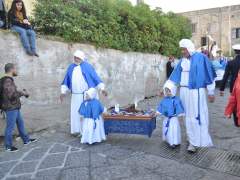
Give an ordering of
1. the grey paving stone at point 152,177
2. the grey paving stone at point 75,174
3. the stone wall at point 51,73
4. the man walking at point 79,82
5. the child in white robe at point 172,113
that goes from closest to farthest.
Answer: the grey paving stone at point 152,177, the grey paving stone at point 75,174, the child in white robe at point 172,113, the man walking at point 79,82, the stone wall at point 51,73

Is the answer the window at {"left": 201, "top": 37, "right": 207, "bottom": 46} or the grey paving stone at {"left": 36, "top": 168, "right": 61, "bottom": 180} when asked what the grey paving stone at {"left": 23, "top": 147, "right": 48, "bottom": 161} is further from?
the window at {"left": 201, "top": 37, "right": 207, "bottom": 46}

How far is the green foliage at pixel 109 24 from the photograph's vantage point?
354 inches

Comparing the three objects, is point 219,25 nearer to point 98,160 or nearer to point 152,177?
point 98,160

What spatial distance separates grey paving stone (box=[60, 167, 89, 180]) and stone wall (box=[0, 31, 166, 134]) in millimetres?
2412

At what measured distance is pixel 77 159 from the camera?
611cm

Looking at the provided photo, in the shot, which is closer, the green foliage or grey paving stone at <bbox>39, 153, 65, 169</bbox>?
grey paving stone at <bbox>39, 153, 65, 169</bbox>

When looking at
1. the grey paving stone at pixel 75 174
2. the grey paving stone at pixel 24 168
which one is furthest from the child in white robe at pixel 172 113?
the grey paving stone at pixel 24 168

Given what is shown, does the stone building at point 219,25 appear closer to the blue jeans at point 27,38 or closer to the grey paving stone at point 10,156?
the blue jeans at point 27,38

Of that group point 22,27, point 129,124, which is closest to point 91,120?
point 129,124

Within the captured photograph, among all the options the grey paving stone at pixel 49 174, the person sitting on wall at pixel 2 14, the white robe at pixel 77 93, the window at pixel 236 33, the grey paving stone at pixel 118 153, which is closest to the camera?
the grey paving stone at pixel 49 174

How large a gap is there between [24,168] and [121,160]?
60.8 inches

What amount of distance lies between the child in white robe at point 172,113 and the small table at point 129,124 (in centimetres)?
37

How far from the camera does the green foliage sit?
8.99 meters

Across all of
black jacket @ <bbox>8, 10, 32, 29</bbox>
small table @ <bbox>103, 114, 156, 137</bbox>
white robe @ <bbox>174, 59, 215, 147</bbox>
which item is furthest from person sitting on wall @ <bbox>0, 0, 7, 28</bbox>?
white robe @ <bbox>174, 59, 215, 147</bbox>
